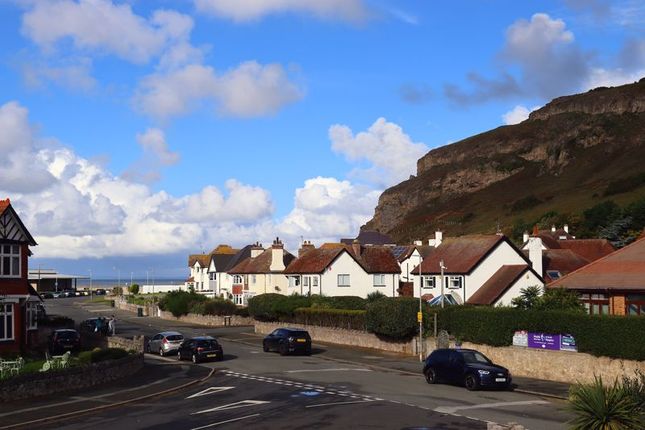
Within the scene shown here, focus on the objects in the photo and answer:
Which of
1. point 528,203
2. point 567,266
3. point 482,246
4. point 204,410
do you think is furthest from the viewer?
point 528,203

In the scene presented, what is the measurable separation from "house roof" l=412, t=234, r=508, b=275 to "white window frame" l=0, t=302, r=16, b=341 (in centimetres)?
3233

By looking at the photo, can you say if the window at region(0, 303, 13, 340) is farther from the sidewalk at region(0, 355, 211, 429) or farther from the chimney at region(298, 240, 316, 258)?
the chimney at region(298, 240, 316, 258)

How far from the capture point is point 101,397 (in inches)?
1096

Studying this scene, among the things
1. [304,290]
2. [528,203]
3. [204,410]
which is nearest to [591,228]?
[528,203]

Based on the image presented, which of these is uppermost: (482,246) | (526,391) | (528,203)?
(528,203)

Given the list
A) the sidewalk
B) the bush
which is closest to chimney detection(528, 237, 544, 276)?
the bush

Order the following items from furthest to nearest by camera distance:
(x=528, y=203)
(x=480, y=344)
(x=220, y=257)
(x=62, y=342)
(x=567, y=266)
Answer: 1. (x=528, y=203)
2. (x=220, y=257)
3. (x=567, y=266)
4. (x=62, y=342)
5. (x=480, y=344)

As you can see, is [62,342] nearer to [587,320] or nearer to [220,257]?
[587,320]

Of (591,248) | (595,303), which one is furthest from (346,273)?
(595,303)

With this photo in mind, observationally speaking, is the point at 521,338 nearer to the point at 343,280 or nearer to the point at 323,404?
the point at 323,404

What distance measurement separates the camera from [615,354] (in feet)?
100.0

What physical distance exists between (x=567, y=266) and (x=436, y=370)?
3908 centimetres

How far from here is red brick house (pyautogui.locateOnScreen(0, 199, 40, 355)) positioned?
131 ft

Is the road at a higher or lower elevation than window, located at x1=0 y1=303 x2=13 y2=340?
lower
